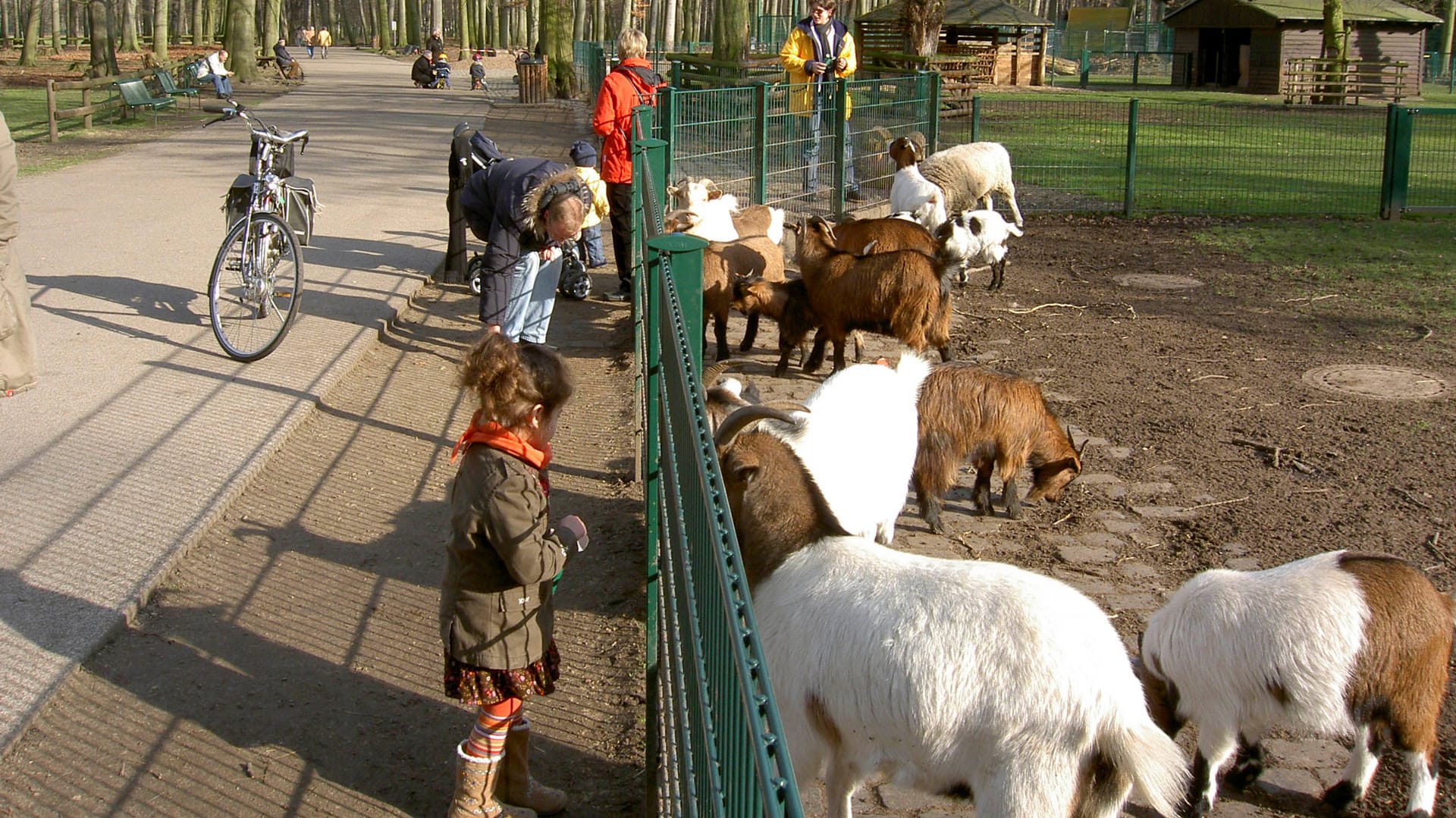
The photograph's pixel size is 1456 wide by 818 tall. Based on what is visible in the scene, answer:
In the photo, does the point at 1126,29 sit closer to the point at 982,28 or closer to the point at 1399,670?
the point at 982,28

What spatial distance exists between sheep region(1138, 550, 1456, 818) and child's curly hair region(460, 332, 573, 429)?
6.60ft

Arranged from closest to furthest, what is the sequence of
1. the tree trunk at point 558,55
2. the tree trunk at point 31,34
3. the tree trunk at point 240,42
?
the tree trunk at point 558,55
the tree trunk at point 240,42
the tree trunk at point 31,34

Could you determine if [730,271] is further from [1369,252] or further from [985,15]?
[985,15]

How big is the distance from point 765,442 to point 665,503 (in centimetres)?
102

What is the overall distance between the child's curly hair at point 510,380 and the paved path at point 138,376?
1.86 metres

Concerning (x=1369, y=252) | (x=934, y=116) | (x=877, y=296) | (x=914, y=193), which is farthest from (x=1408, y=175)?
(x=877, y=296)

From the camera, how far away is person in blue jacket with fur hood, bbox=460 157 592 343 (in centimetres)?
672

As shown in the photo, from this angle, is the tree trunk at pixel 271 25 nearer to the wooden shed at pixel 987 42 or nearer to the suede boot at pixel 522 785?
the wooden shed at pixel 987 42

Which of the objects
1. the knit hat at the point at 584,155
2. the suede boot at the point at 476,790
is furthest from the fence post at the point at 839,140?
the suede boot at the point at 476,790

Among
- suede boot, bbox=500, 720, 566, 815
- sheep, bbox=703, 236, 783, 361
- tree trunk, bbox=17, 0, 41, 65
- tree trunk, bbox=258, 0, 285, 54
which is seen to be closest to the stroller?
tree trunk, bbox=258, 0, 285, 54

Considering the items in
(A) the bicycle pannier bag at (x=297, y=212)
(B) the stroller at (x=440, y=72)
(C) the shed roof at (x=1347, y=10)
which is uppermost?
(C) the shed roof at (x=1347, y=10)

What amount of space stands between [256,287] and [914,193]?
235 inches

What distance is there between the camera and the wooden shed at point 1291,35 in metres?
42.1

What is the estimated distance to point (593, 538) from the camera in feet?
18.8
